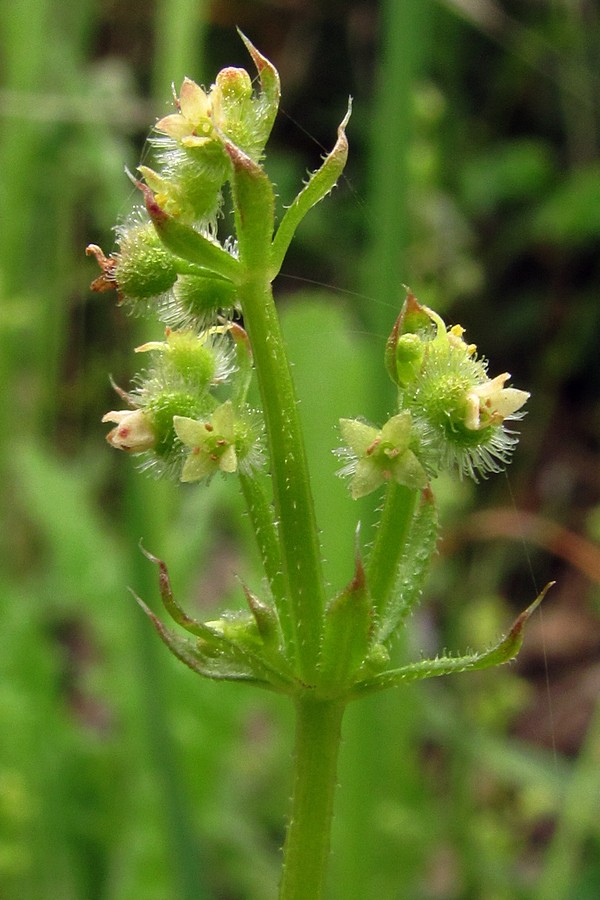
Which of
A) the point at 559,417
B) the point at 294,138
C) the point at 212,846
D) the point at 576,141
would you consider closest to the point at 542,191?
the point at 576,141

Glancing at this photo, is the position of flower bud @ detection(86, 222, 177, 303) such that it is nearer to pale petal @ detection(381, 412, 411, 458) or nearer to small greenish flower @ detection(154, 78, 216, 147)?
small greenish flower @ detection(154, 78, 216, 147)

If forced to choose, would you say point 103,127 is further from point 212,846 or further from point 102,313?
point 212,846

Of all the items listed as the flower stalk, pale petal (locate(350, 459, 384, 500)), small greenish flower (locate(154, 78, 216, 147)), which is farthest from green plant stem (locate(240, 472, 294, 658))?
small greenish flower (locate(154, 78, 216, 147))

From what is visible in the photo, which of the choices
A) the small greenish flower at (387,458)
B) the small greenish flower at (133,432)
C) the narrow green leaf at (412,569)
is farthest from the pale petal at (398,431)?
the small greenish flower at (133,432)

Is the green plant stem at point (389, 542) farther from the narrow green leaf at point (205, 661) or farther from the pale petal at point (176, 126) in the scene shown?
the pale petal at point (176, 126)

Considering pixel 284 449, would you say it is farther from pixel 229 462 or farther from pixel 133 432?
pixel 133 432

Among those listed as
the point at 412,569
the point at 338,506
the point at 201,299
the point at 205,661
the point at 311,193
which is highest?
the point at 311,193

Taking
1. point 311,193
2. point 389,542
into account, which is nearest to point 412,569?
point 389,542
